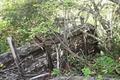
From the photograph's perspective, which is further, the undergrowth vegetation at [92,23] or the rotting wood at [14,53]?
the rotting wood at [14,53]

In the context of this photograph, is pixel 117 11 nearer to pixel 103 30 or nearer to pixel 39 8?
pixel 103 30

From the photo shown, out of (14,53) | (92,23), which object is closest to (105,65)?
(92,23)

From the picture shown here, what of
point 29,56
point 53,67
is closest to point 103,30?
point 53,67

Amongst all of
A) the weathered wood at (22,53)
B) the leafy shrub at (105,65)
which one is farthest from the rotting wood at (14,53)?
the leafy shrub at (105,65)

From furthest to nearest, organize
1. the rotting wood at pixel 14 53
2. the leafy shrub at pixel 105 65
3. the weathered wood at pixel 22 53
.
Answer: the weathered wood at pixel 22 53, the rotting wood at pixel 14 53, the leafy shrub at pixel 105 65

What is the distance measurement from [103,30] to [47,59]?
0.97m

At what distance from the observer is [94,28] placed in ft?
17.9

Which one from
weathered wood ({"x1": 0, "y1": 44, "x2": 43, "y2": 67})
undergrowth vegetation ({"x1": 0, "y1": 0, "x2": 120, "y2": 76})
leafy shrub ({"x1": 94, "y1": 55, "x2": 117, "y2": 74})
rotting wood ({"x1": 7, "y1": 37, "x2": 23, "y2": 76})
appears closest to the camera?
leafy shrub ({"x1": 94, "y1": 55, "x2": 117, "y2": 74})

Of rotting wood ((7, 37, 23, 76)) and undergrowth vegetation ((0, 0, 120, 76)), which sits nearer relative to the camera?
undergrowth vegetation ((0, 0, 120, 76))

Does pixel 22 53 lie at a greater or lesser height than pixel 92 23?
lesser

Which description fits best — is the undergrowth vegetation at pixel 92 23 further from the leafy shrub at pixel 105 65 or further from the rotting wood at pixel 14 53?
the rotting wood at pixel 14 53

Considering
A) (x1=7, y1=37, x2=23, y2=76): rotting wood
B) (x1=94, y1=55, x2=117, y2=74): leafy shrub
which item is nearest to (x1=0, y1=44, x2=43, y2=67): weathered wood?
(x1=7, y1=37, x2=23, y2=76): rotting wood

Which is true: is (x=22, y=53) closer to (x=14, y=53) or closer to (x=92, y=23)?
(x=14, y=53)

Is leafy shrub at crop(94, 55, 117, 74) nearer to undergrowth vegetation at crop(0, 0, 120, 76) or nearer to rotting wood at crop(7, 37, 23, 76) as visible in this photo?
undergrowth vegetation at crop(0, 0, 120, 76)
